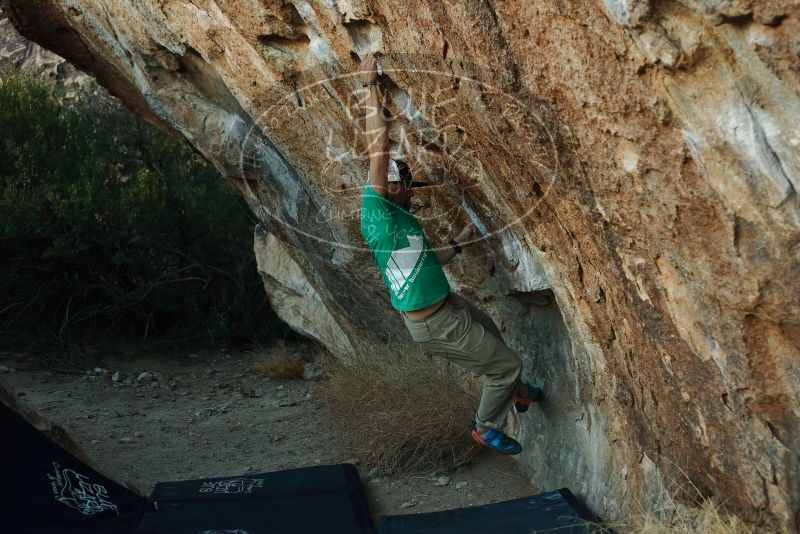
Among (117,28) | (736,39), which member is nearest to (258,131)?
(117,28)

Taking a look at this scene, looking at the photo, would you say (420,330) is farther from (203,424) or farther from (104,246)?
(104,246)

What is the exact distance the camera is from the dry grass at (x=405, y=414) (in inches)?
202

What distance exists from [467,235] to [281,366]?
365 centimetres

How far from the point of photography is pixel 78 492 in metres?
4.38

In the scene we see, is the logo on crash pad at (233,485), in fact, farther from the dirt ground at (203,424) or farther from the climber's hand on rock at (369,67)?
the climber's hand on rock at (369,67)

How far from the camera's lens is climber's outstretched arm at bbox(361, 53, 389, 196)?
12.4 ft

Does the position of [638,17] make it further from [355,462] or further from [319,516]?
[355,462]

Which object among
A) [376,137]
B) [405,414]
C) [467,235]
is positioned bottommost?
[405,414]

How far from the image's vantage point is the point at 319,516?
14.3 feet

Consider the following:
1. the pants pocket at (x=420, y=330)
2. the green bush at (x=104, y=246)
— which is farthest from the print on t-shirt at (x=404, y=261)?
the green bush at (x=104, y=246)

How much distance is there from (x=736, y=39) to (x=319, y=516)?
3033 millimetres

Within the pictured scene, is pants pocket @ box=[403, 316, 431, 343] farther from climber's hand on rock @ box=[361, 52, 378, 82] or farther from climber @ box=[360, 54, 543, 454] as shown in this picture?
climber's hand on rock @ box=[361, 52, 378, 82]

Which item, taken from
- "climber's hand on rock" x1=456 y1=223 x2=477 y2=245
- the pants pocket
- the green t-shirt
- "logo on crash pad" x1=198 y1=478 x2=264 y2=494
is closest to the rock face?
"climber's hand on rock" x1=456 y1=223 x2=477 y2=245

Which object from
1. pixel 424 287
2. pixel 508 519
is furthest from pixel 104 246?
pixel 508 519
